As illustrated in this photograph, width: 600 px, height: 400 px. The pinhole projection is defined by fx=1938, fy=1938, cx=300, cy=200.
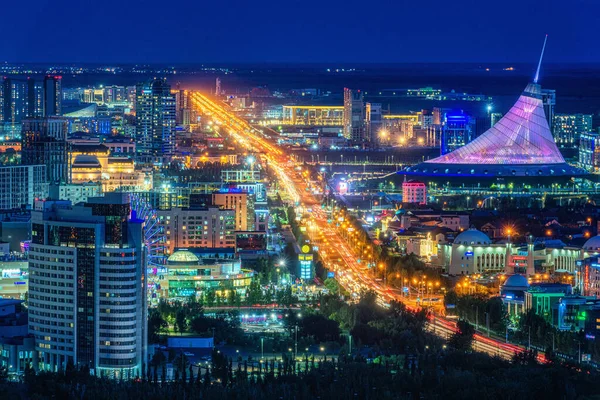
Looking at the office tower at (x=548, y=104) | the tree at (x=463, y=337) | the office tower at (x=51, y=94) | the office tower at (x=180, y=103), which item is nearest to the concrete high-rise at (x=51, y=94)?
the office tower at (x=51, y=94)

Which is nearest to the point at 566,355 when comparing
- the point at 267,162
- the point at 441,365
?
the point at 441,365

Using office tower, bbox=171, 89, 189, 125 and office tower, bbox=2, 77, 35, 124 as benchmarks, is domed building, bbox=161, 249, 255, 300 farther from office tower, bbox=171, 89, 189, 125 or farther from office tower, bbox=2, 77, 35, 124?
office tower, bbox=171, 89, 189, 125

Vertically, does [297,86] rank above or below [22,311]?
above

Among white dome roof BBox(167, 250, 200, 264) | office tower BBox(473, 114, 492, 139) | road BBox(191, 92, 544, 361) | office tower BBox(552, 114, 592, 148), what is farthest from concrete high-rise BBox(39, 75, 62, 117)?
white dome roof BBox(167, 250, 200, 264)

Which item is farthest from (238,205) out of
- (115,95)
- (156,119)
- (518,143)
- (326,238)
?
(115,95)

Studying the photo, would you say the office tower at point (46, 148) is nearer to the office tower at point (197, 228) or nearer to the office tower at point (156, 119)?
the office tower at point (156, 119)

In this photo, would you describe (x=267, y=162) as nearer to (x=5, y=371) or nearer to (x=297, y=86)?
(x=5, y=371)
